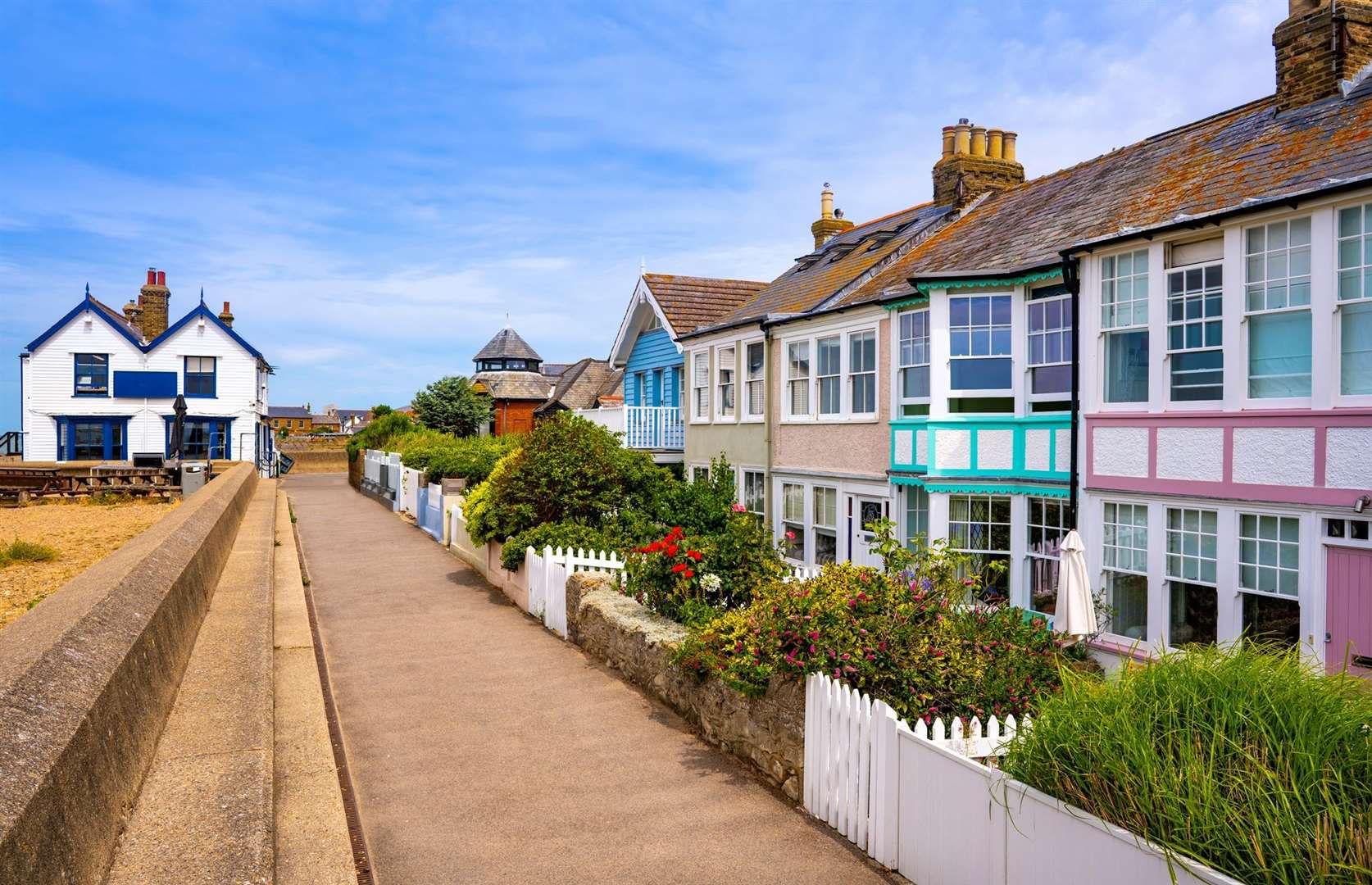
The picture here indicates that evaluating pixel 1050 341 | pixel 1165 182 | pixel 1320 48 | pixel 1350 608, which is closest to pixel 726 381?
pixel 1050 341

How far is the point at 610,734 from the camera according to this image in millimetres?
8719

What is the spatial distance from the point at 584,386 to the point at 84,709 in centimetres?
5157

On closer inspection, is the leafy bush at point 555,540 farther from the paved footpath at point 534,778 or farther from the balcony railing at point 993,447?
the balcony railing at point 993,447

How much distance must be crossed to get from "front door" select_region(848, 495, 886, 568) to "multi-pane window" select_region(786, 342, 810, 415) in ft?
7.66

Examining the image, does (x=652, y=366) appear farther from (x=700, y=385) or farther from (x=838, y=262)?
(x=838, y=262)

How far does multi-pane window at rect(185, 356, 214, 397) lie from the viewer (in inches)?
1874

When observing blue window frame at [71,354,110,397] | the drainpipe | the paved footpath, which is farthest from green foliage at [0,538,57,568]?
blue window frame at [71,354,110,397]

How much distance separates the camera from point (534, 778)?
299 inches

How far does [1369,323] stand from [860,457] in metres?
8.17

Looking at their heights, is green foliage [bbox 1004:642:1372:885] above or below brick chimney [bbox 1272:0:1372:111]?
below

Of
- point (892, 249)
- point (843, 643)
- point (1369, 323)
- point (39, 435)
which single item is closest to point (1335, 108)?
point (1369, 323)

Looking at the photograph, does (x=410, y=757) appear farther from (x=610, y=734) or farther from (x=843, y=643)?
(x=843, y=643)

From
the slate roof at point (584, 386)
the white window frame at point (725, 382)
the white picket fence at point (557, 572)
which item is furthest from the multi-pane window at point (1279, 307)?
the slate roof at point (584, 386)

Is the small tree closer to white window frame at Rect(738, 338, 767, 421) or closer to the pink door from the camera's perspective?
white window frame at Rect(738, 338, 767, 421)
